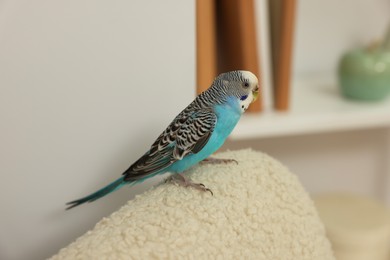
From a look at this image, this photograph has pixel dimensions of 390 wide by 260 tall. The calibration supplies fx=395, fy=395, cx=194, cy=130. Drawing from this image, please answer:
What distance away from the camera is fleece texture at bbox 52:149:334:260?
37 centimetres

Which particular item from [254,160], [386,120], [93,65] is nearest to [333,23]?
[386,120]

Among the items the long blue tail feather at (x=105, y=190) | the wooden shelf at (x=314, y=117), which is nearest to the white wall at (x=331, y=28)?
the wooden shelf at (x=314, y=117)

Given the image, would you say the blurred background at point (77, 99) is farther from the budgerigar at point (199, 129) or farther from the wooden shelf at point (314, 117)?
the wooden shelf at point (314, 117)

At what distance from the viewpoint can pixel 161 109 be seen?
0.44 m

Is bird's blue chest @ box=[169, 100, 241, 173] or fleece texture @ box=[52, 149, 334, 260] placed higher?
bird's blue chest @ box=[169, 100, 241, 173]

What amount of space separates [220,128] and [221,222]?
0.10 metres

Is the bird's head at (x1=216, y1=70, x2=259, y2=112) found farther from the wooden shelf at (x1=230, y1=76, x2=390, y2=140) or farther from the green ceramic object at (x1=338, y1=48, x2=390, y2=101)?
the green ceramic object at (x1=338, y1=48, x2=390, y2=101)

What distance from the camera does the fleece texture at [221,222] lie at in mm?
368

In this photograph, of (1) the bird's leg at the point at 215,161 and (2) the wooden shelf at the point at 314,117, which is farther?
(2) the wooden shelf at the point at 314,117

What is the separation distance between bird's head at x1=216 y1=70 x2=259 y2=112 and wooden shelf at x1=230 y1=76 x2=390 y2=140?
29 cm

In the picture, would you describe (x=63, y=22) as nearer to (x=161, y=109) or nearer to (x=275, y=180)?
(x=161, y=109)

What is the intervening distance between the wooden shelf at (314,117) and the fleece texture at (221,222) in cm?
17

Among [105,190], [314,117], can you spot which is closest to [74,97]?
[105,190]

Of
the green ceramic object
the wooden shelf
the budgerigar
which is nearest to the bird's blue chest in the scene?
the budgerigar
